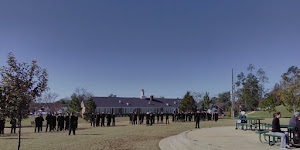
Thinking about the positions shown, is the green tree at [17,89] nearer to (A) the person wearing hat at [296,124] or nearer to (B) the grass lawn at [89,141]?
(B) the grass lawn at [89,141]

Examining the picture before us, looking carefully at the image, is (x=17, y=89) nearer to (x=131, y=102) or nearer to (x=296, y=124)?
(x=296, y=124)

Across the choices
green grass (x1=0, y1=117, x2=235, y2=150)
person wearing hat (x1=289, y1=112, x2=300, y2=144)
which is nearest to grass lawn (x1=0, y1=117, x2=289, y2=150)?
green grass (x1=0, y1=117, x2=235, y2=150)

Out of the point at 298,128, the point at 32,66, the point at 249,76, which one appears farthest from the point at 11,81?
the point at 249,76

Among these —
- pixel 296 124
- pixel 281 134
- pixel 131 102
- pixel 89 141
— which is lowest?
pixel 89 141

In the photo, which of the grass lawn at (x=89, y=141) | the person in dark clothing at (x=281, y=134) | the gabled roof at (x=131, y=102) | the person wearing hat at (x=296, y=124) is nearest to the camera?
the person in dark clothing at (x=281, y=134)

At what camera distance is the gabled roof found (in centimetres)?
6041

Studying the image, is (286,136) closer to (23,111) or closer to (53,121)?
(23,111)

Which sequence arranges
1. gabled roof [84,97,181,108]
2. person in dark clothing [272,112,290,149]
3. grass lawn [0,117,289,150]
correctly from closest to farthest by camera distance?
1. person in dark clothing [272,112,290,149]
2. grass lawn [0,117,289,150]
3. gabled roof [84,97,181,108]

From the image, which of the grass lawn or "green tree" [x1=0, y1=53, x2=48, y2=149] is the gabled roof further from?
"green tree" [x1=0, y1=53, x2=48, y2=149]

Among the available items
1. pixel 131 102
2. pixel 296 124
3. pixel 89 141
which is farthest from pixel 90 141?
pixel 131 102

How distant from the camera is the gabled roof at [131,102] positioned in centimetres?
6041

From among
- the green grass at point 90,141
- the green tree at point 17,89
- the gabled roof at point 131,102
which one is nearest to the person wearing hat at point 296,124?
the green grass at point 90,141

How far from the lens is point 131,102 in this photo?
2559 inches

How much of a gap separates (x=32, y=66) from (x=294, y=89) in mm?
32758
